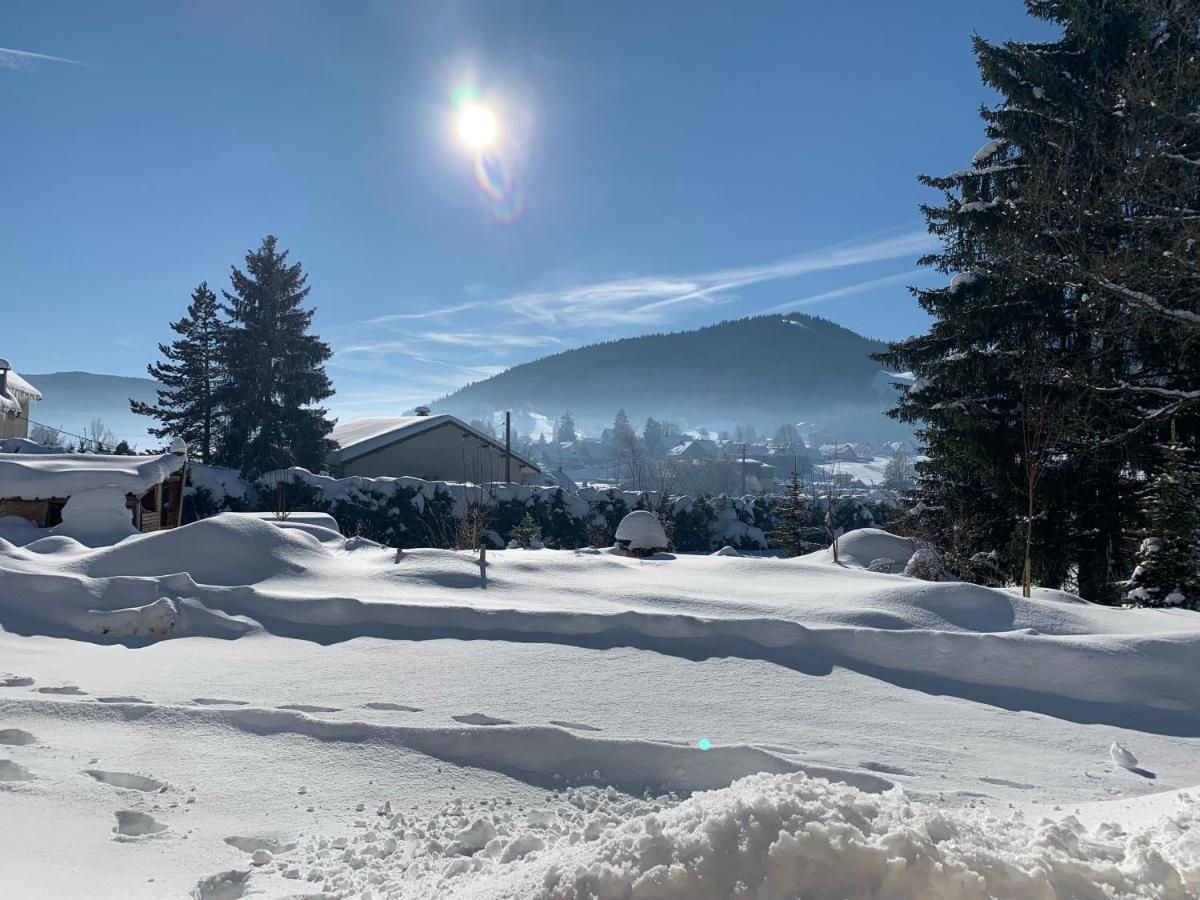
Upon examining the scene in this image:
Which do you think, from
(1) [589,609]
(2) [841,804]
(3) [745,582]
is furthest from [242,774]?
(3) [745,582]

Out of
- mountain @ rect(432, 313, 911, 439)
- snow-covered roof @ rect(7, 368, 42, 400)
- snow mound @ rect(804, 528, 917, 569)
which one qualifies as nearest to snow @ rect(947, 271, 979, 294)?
snow mound @ rect(804, 528, 917, 569)

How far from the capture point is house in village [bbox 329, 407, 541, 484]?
2617 cm

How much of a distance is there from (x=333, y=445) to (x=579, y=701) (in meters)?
22.9

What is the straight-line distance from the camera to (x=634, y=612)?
18.8ft

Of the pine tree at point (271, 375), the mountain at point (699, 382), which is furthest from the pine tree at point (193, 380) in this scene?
the mountain at point (699, 382)

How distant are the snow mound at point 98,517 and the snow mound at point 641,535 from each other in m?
6.83

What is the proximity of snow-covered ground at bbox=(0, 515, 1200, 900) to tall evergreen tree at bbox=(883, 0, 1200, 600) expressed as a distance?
543 cm

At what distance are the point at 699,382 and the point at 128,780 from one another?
177 metres

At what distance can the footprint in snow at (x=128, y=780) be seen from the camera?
3.19m

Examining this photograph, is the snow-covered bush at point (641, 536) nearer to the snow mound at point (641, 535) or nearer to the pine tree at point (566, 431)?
the snow mound at point (641, 535)

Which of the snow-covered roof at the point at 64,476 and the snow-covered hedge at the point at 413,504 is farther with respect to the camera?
the snow-covered hedge at the point at 413,504

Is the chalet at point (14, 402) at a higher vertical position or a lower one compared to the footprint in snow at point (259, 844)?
higher

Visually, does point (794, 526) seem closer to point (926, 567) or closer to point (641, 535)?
point (926, 567)

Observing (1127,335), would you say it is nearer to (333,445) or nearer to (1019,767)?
(1019,767)
